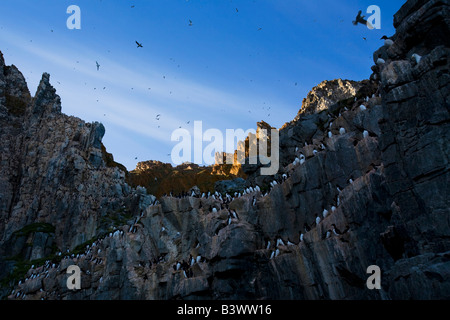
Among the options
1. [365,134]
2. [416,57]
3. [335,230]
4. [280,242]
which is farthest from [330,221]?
[416,57]

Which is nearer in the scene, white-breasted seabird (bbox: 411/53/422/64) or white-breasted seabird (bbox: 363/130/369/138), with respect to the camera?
white-breasted seabird (bbox: 411/53/422/64)

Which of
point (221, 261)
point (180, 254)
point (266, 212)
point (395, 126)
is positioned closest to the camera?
point (395, 126)

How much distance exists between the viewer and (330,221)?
2503cm

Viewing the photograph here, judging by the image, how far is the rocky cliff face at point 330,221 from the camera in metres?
17.7

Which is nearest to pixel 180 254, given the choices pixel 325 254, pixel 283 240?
pixel 283 240

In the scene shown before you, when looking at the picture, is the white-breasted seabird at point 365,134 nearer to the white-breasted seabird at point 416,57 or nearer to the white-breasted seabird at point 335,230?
the white-breasted seabird at point 335,230

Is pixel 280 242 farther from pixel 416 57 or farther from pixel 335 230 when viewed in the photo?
pixel 416 57

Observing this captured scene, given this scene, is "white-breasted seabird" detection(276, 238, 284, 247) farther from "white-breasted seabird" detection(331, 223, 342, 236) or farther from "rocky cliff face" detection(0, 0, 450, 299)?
"white-breasted seabird" detection(331, 223, 342, 236)

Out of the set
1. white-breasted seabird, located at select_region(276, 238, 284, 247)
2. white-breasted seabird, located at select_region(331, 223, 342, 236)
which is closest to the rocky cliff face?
white-breasted seabird, located at select_region(331, 223, 342, 236)

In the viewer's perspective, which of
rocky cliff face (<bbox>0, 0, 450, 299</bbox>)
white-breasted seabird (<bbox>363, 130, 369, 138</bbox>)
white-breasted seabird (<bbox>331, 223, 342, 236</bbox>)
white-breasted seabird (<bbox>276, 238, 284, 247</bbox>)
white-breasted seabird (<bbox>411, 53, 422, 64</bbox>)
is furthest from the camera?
white-breasted seabird (<bbox>276, 238, 284, 247</bbox>)

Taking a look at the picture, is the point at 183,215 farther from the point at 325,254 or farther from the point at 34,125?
the point at 34,125

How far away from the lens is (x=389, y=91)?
20.2m

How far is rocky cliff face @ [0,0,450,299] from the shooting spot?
58.1ft

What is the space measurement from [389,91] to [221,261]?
17897 mm
